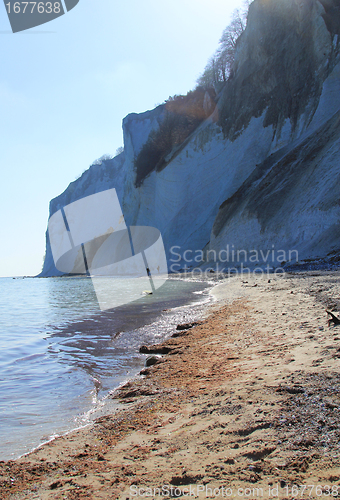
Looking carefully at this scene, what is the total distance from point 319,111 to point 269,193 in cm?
583

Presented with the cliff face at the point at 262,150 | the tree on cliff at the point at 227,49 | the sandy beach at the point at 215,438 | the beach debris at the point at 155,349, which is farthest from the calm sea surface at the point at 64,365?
the tree on cliff at the point at 227,49

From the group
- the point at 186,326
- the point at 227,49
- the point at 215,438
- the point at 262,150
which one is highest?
the point at 227,49

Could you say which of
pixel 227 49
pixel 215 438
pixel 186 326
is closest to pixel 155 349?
pixel 186 326

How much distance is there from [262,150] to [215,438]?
1064 inches

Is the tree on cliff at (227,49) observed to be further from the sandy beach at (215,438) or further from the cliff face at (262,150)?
the sandy beach at (215,438)

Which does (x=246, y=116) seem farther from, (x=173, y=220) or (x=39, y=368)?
(x=39, y=368)

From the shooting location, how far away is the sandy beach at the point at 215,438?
71.6 inches

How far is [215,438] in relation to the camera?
2.33m

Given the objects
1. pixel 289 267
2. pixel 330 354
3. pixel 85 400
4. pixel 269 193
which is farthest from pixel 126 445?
pixel 269 193

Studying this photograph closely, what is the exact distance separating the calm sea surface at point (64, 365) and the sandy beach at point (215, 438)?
1.33ft

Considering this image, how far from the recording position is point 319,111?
876 inches

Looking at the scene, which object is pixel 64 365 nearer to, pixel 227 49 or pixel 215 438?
pixel 215 438

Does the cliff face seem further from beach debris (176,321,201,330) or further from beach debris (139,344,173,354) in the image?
beach debris (139,344,173,354)

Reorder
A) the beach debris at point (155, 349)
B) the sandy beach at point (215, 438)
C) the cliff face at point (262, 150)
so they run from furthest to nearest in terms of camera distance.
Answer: the cliff face at point (262, 150), the beach debris at point (155, 349), the sandy beach at point (215, 438)
